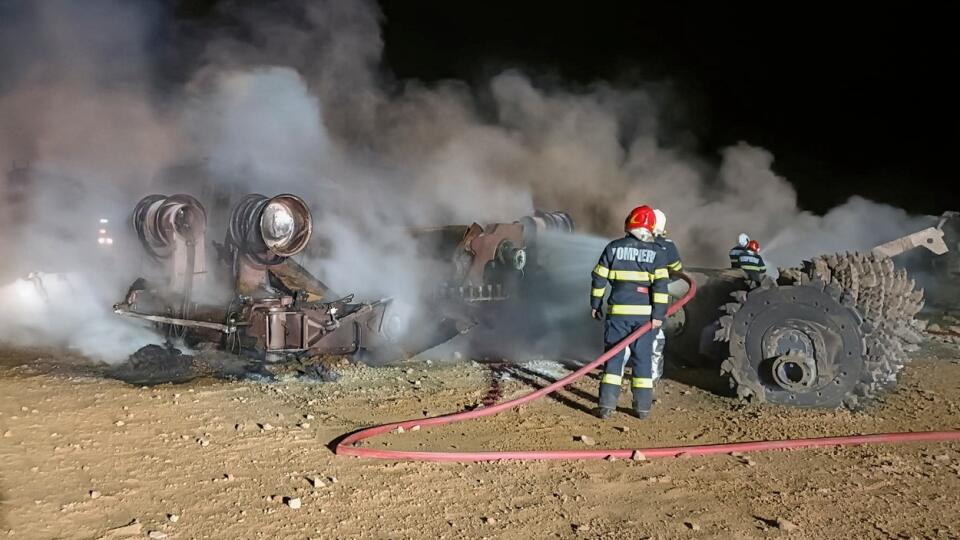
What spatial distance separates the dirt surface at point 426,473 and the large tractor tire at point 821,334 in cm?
22

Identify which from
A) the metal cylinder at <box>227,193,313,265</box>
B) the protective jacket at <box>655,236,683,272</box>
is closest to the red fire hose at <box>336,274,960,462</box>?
the protective jacket at <box>655,236,683,272</box>

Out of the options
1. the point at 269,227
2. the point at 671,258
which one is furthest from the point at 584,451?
the point at 269,227

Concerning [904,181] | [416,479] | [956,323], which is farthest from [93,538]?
[904,181]

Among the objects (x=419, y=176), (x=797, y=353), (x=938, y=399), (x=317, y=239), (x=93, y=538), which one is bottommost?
(x=93, y=538)

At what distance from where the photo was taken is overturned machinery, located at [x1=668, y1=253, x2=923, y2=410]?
5496mm

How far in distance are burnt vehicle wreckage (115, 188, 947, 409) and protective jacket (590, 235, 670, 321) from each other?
717 millimetres

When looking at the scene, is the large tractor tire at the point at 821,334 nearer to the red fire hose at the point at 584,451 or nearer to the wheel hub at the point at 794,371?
the wheel hub at the point at 794,371

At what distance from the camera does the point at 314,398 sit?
5785mm

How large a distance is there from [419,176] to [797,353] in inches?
343

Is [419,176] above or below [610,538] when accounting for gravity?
above

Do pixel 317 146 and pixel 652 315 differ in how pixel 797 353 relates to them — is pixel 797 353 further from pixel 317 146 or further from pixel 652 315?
pixel 317 146

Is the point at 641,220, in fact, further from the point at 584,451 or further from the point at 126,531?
the point at 126,531

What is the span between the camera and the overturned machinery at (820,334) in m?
5.50

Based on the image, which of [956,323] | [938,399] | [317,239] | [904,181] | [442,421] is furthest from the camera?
[904,181]
